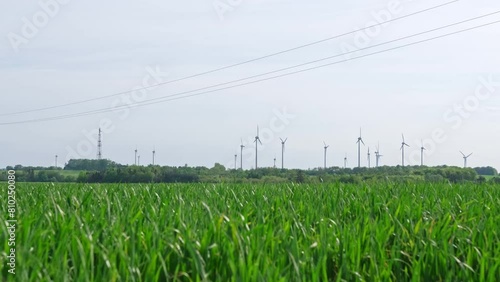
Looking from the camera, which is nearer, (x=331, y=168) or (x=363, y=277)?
(x=363, y=277)

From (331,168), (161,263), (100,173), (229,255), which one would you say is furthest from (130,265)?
(331,168)

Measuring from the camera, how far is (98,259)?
3691 millimetres

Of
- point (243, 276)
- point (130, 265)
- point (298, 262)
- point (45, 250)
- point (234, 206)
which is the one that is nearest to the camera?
point (243, 276)

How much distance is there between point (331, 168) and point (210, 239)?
344 feet

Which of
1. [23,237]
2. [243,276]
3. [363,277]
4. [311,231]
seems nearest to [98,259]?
[23,237]

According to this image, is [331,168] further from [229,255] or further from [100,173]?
[229,255]

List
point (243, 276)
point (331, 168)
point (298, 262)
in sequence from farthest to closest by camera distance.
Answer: point (331, 168), point (298, 262), point (243, 276)

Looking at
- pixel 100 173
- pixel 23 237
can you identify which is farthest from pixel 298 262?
pixel 100 173

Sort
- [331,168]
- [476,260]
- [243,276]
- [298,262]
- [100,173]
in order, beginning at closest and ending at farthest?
[243,276] → [298,262] → [476,260] → [100,173] → [331,168]

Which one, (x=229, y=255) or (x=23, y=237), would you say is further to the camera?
(x=23, y=237)

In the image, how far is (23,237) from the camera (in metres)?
3.98

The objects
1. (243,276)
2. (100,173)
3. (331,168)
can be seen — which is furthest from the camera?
(331,168)

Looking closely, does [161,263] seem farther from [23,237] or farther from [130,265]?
[23,237]

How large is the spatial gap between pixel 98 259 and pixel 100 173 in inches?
3185
